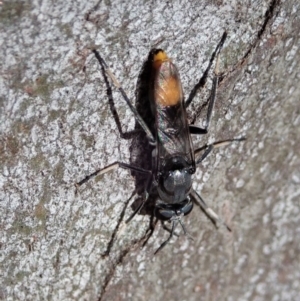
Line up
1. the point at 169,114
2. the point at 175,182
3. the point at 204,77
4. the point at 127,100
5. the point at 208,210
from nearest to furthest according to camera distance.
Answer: the point at 127,100 → the point at 204,77 → the point at 169,114 → the point at 175,182 → the point at 208,210

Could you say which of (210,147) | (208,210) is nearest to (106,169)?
(210,147)

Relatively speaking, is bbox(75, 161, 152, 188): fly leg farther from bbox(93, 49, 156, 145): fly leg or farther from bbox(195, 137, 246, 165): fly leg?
bbox(195, 137, 246, 165): fly leg

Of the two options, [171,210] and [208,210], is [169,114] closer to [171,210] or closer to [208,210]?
[171,210]

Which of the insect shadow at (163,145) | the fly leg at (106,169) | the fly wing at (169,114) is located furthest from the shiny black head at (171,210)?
the fly leg at (106,169)

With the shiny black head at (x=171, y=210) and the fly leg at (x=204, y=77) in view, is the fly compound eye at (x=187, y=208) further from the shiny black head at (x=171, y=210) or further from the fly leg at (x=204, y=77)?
the fly leg at (x=204, y=77)

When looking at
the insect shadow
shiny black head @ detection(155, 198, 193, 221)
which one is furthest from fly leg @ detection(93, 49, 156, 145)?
shiny black head @ detection(155, 198, 193, 221)

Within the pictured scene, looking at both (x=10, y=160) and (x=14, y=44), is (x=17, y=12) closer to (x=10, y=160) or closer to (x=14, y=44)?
(x=14, y=44)

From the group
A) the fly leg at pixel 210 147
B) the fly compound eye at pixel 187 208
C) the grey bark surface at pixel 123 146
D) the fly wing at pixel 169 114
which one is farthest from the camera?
the fly compound eye at pixel 187 208
